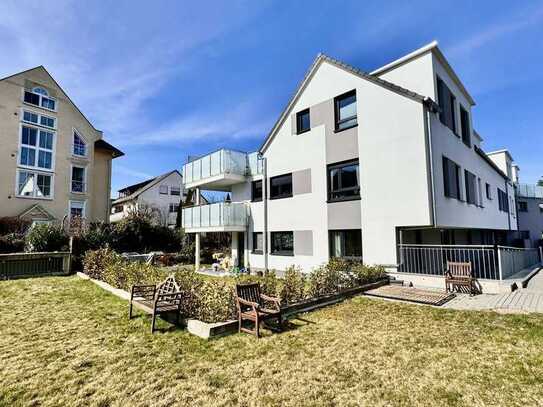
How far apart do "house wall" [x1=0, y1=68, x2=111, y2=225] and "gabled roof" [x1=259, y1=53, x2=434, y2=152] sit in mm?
22028

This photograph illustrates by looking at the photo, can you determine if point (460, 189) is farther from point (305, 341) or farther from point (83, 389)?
point (83, 389)

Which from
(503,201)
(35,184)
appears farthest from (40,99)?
(503,201)

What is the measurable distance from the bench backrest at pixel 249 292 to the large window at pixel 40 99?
32.1m

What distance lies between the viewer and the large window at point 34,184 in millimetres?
26562

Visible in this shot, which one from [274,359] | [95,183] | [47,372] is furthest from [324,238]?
[95,183]

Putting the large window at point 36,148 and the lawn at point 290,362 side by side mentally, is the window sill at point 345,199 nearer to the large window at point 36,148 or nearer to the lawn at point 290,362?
the lawn at point 290,362

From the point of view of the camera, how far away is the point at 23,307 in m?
9.28

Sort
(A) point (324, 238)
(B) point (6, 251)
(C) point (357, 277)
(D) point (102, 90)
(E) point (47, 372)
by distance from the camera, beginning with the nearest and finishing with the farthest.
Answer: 1. (E) point (47, 372)
2. (C) point (357, 277)
3. (D) point (102, 90)
4. (A) point (324, 238)
5. (B) point (6, 251)

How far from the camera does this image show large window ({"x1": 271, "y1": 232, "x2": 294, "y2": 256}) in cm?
1684

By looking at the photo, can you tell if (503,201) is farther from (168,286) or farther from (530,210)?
(168,286)

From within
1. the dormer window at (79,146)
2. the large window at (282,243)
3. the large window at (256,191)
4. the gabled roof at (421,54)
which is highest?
the dormer window at (79,146)

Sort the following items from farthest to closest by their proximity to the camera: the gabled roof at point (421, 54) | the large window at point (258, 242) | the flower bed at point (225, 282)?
the large window at point (258, 242)
the gabled roof at point (421, 54)
the flower bed at point (225, 282)

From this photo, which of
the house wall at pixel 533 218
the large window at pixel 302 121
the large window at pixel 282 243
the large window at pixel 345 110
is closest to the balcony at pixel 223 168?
the large window at pixel 302 121

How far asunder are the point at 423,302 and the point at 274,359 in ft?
20.3
